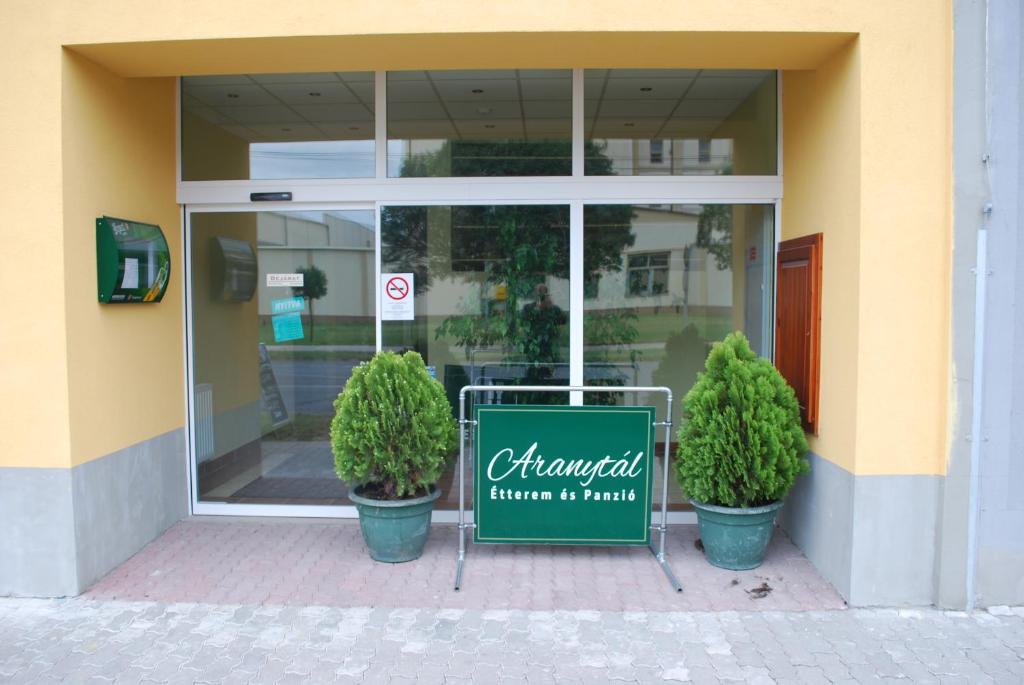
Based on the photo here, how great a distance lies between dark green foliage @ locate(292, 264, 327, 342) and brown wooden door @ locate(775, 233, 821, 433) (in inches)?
135

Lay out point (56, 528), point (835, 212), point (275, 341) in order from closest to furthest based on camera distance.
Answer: point (56, 528) → point (835, 212) → point (275, 341)

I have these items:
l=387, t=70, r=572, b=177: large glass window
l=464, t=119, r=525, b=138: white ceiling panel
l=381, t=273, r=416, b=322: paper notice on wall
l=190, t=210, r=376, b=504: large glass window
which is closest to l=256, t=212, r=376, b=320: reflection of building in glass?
l=190, t=210, r=376, b=504: large glass window

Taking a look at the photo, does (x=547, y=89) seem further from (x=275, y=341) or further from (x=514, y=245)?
(x=275, y=341)

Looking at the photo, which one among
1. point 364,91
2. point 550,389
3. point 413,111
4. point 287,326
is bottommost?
point 550,389

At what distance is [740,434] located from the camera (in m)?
4.43

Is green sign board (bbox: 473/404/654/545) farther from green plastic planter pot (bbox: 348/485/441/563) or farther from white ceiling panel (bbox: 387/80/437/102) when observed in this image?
white ceiling panel (bbox: 387/80/437/102)

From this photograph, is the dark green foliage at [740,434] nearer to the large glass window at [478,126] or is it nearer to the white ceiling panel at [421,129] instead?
the large glass window at [478,126]

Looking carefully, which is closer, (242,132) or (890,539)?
(890,539)

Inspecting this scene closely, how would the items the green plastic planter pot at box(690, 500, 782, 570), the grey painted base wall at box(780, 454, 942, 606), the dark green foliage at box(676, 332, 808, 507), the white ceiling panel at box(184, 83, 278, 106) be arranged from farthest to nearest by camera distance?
the white ceiling panel at box(184, 83, 278, 106)
the green plastic planter pot at box(690, 500, 782, 570)
the dark green foliage at box(676, 332, 808, 507)
the grey painted base wall at box(780, 454, 942, 606)

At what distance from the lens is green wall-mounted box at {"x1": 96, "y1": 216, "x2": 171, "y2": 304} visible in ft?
14.6

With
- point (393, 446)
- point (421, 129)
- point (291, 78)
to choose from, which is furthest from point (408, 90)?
point (393, 446)

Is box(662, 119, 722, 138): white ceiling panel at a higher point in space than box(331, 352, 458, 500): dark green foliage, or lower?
higher

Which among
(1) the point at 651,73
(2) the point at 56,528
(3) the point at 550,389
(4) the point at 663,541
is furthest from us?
(1) the point at 651,73

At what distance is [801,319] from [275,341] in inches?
155
